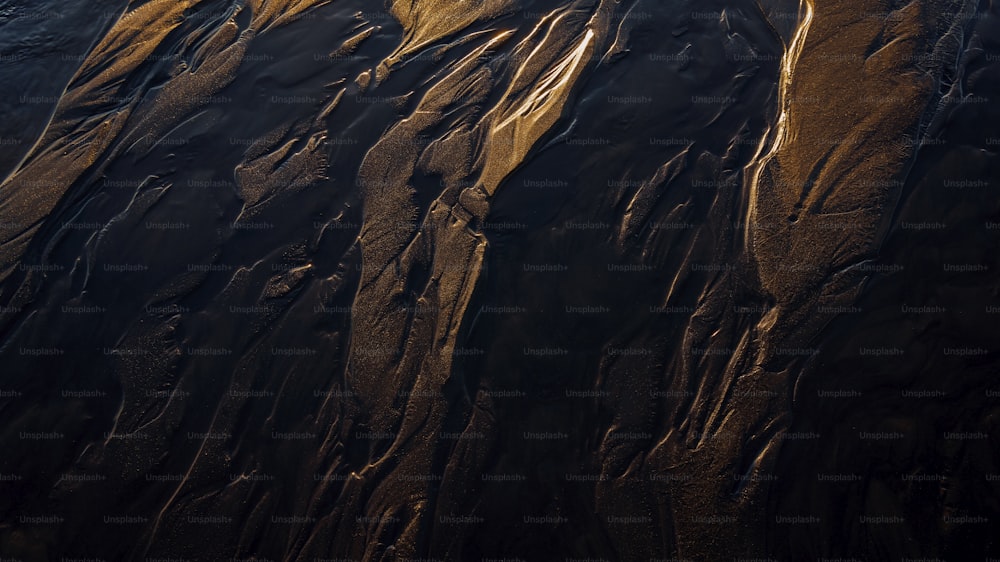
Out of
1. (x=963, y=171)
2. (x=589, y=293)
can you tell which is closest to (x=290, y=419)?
(x=589, y=293)

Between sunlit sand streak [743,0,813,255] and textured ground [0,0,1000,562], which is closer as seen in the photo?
textured ground [0,0,1000,562]

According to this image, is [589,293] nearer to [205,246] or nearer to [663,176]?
[663,176]

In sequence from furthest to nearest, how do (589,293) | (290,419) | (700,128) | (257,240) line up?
(700,128), (257,240), (589,293), (290,419)

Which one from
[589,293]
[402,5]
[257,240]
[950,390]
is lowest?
[950,390]

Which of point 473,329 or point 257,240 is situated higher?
point 257,240

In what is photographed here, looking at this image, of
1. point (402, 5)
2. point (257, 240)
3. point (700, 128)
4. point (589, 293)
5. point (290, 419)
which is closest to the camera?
point (290, 419)

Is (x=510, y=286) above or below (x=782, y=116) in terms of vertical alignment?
below

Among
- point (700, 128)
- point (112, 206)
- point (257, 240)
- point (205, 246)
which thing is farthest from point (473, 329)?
point (112, 206)

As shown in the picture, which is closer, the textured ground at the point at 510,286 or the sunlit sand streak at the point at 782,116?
the textured ground at the point at 510,286

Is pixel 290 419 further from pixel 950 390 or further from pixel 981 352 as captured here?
pixel 981 352

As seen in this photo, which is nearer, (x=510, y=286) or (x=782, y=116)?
(x=510, y=286)

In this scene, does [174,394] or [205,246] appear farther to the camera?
[205,246]
